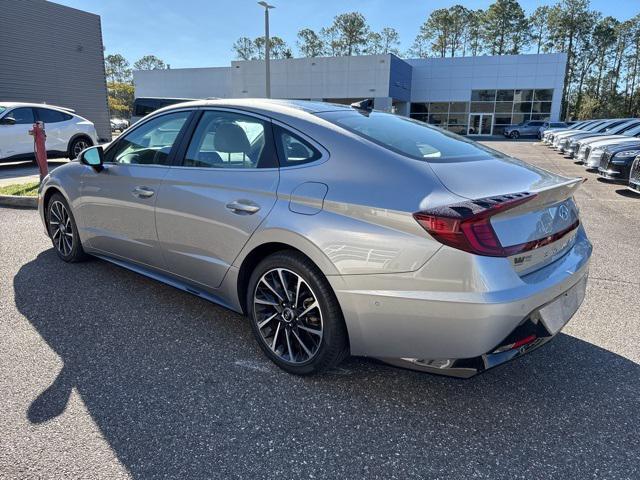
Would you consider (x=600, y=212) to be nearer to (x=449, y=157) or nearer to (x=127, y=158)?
(x=449, y=157)

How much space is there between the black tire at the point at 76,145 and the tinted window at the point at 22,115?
1.15 m

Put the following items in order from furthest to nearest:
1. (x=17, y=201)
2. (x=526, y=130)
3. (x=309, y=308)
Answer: (x=526, y=130) < (x=17, y=201) < (x=309, y=308)

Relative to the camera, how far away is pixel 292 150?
281cm

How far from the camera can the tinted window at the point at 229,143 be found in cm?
297

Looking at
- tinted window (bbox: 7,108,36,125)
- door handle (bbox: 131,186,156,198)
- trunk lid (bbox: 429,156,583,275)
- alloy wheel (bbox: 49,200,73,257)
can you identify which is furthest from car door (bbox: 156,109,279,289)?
tinted window (bbox: 7,108,36,125)

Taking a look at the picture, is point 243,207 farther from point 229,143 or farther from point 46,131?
point 46,131

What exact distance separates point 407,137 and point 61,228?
3744 mm

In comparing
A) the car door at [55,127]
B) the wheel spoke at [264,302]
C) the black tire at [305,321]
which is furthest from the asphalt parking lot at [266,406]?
the car door at [55,127]

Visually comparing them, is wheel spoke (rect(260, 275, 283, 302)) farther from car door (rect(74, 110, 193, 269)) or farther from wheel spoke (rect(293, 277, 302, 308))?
car door (rect(74, 110, 193, 269))

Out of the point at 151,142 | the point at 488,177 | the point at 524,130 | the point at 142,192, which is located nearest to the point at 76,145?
the point at 151,142

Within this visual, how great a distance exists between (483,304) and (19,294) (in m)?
3.90

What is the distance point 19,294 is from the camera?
4051mm

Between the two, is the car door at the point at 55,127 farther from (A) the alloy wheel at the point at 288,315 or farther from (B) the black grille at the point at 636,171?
(B) the black grille at the point at 636,171

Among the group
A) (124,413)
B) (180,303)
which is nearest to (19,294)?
(180,303)
